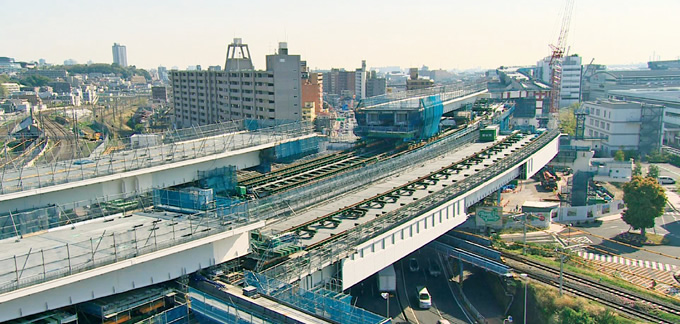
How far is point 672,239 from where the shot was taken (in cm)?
2953

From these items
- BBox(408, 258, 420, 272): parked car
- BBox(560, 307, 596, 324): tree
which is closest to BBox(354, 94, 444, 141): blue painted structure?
BBox(408, 258, 420, 272): parked car

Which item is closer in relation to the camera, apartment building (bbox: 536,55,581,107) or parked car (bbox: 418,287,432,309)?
parked car (bbox: 418,287,432,309)

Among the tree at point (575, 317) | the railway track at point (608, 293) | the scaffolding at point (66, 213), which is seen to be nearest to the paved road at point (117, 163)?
the scaffolding at point (66, 213)

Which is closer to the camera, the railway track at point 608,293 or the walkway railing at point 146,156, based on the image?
the walkway railing at point 146,156

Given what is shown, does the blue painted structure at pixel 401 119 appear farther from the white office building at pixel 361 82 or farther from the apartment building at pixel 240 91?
the white office building at pixel 361 82

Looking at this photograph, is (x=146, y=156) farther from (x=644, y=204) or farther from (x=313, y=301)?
(x=644, y=204)

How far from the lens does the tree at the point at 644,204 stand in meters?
28.6

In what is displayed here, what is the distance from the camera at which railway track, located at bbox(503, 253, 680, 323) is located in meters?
19.5

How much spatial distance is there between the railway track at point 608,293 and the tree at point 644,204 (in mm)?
8630

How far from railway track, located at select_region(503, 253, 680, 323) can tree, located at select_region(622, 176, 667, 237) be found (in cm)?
863

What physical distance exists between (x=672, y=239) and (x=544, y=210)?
260 inches

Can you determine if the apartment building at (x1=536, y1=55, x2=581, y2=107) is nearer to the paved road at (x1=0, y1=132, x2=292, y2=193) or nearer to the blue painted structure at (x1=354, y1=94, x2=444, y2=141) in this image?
the blue painted structure at (x1=354, y1=94, x2=444, y2=141)

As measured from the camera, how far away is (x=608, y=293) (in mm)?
20797

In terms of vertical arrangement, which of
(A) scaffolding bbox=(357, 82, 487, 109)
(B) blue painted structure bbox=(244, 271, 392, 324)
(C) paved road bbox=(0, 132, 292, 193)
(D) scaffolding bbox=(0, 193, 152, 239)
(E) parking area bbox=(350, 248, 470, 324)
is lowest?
(E) parking area bbox=(350, 248, 470, 324)
